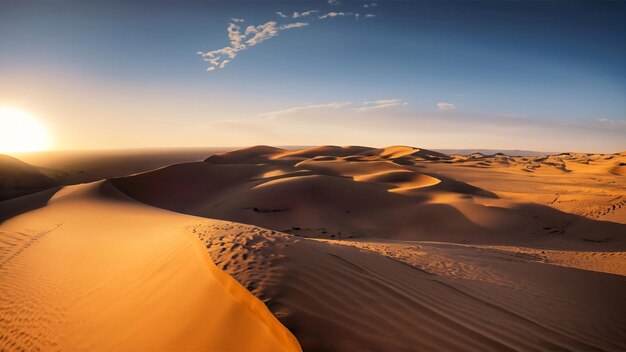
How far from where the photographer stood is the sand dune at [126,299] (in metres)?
2.98

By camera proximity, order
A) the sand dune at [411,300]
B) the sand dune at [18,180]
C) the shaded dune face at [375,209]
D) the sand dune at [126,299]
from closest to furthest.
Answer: the sand dune at [411,300], the sand dune at [126,299], the shaded dune face at [375,209], the sand dune at [18,180]

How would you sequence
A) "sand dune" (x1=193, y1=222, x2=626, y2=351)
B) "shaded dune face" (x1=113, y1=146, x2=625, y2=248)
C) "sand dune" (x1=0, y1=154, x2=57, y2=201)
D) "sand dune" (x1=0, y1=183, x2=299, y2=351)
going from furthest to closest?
"sand dune" (x1=0, y1=154, x2=57, y2=201)
"shaded dune face" (x1=113, y1=146, x2=625, y2=248)
"sand dune" (x1=0, y1=183, x2=299, y2=351)
"sand dune" (x1=193, y1=222, x2=626, y2=351)

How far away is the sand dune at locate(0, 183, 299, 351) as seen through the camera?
298 cm

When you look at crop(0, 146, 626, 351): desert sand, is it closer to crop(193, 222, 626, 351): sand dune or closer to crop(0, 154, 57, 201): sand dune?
crop(193, 222, 626, 351): sand dune

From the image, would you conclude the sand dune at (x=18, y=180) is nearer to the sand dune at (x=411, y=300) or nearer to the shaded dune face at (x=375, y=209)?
the shaded dune face at (x=375, y=209)

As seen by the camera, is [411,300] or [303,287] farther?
[411,300]

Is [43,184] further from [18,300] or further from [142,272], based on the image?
[142,272]

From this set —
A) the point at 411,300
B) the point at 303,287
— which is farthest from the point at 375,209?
the point at 303,287

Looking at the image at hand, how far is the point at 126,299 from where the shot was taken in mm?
4391

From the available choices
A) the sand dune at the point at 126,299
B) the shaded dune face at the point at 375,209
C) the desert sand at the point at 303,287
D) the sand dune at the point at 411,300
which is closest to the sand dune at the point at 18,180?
the shaded dune face at the point at 375,209

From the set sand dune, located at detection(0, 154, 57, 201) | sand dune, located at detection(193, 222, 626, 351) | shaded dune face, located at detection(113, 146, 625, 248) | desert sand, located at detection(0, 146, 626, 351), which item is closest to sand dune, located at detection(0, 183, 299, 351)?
desert sand, located at detection(0, 146, 626, 351)

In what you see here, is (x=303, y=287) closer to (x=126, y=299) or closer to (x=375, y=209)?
(x=126, y=299)

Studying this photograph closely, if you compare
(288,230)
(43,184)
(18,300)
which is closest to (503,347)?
(18,300)

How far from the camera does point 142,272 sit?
5043mm
